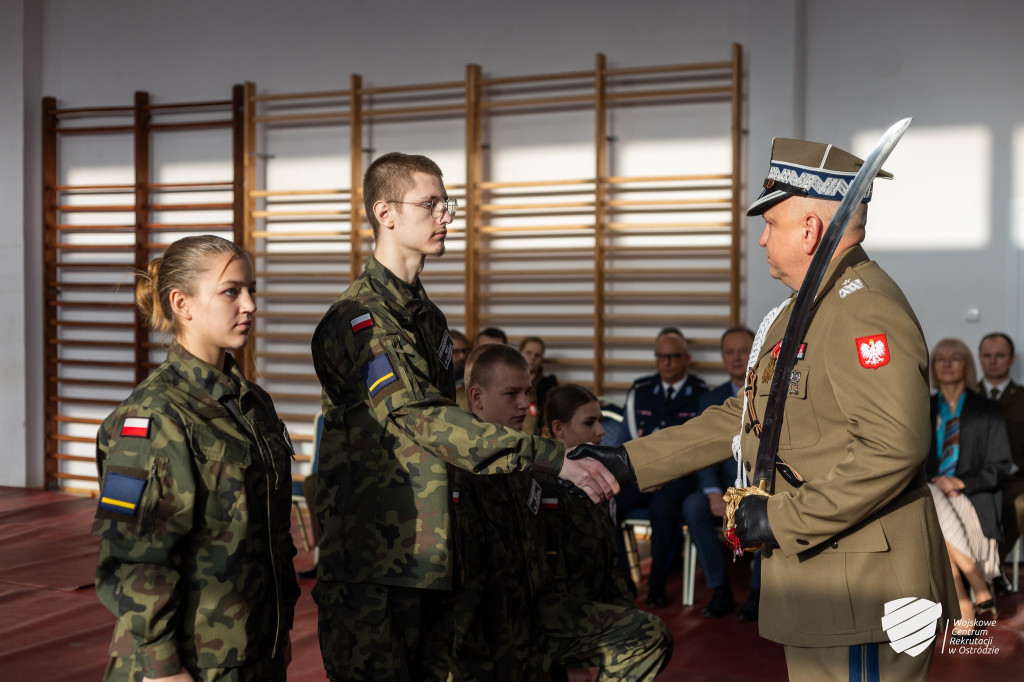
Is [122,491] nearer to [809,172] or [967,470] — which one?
[809,172]

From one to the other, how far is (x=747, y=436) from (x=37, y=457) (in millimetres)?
7313

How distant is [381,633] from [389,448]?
0.39 metres

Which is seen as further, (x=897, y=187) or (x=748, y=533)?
(x=897, y=187)

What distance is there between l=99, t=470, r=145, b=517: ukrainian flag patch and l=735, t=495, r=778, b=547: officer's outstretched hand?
1.07 m

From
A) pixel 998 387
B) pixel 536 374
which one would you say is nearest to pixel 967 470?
pixel 998 387

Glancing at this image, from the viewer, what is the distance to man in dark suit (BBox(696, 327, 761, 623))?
4.39 m

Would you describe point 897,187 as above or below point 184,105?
below

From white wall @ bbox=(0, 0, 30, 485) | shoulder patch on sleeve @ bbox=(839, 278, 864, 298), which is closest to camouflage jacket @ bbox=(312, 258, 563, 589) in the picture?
shoulder patch on sleeve @ bbox=(839, 278, 864, 298)

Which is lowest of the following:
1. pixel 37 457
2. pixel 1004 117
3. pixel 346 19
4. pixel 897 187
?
pixel 37 457

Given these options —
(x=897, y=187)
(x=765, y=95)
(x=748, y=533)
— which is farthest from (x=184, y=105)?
(x=748, y=533)

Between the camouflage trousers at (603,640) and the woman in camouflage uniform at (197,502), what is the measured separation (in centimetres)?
85

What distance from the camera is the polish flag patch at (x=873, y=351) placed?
1667 millimetres

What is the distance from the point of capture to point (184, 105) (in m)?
7.32

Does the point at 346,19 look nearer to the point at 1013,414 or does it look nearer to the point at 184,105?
the point at 184,105
